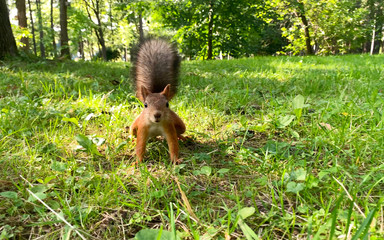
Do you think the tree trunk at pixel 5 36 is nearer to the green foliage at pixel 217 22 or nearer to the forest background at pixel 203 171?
the forest background at pixel 203 171

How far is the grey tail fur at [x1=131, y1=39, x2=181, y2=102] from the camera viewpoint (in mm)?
1759

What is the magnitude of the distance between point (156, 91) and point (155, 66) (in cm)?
18

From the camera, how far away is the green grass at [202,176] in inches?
36.4

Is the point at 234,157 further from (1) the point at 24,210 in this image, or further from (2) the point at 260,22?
(2) the point at 260,22

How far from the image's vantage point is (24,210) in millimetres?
1016

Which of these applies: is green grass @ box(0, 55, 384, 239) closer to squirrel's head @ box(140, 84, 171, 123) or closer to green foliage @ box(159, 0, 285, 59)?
squirrel's head @ box(140, 84, 171, 123)

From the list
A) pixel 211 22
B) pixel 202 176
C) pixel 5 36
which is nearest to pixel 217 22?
pixel 211 22

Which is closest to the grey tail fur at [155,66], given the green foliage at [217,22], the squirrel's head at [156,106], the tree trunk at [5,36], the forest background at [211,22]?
the squirrel's head at [156,106]

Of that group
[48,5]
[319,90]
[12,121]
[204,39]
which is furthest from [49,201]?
[48,5]

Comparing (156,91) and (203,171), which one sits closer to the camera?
(203,171)

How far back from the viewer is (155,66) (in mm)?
1760

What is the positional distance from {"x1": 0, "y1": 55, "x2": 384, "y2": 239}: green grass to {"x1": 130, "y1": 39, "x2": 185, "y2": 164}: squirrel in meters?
0.14

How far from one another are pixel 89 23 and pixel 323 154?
11.4 metres

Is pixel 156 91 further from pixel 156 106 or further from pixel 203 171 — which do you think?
pixel 203 171
